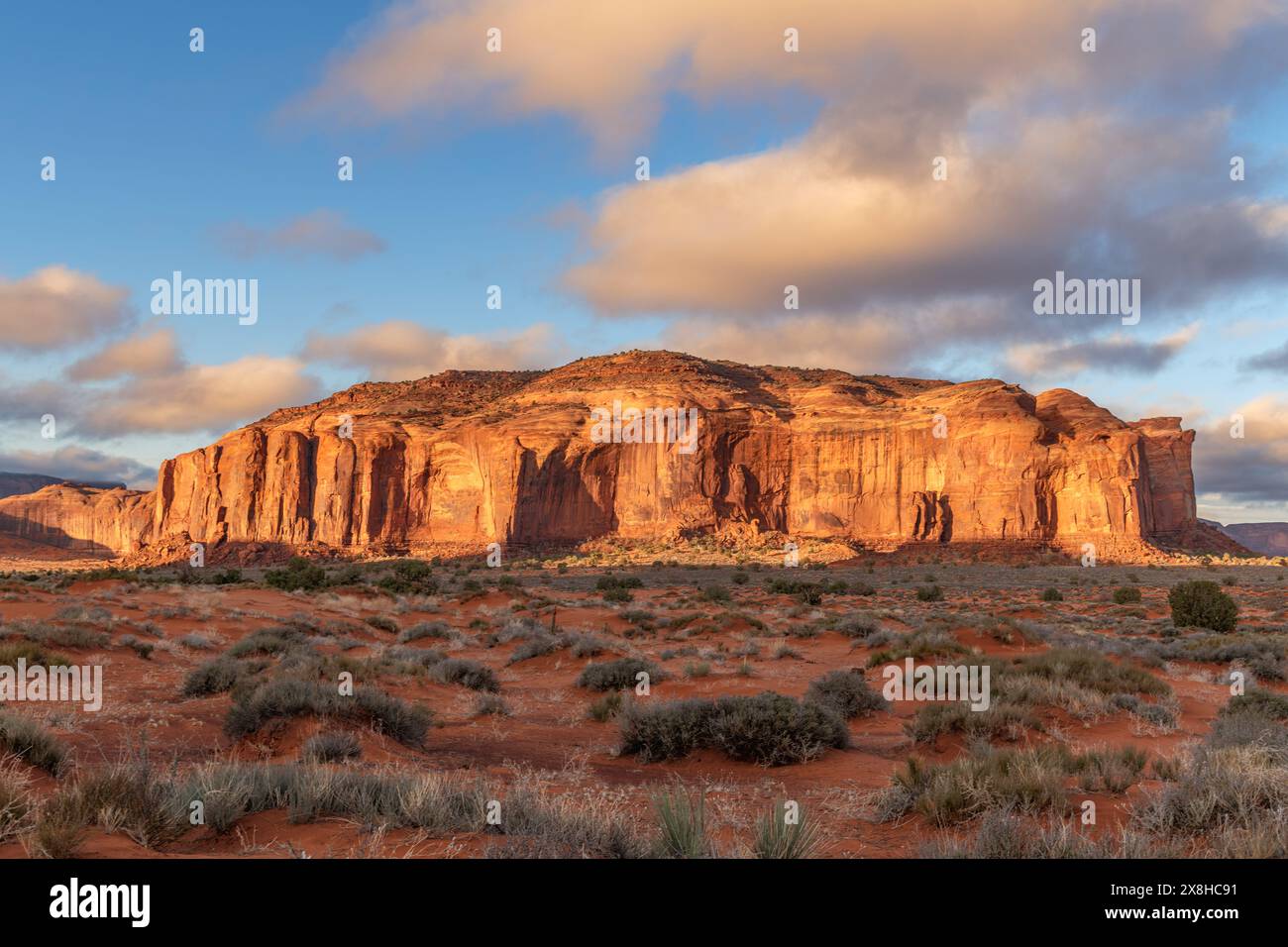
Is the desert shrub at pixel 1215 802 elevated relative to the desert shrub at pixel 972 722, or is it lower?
elevated

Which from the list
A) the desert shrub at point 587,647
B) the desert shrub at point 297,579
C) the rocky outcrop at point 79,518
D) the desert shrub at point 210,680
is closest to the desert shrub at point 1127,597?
the desert shrub at point 587,647

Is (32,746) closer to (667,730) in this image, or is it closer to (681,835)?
(681,835)

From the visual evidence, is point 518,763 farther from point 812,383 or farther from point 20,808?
point 812,383

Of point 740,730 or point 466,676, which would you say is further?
point 466,676

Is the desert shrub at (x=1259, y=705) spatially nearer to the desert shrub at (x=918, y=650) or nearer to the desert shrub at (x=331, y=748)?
the desert shrub at (x=918, y=650)

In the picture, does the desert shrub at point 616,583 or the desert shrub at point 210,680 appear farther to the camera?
the desert shrub at point 616,583

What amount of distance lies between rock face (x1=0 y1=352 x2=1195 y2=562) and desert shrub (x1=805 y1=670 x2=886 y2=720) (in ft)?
243

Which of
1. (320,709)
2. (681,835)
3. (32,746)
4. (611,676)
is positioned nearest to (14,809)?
(32,746)

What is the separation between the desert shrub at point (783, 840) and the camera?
4.38 meters

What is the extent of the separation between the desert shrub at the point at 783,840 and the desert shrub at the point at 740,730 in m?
4.09

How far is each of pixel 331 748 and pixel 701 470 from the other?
84625mm

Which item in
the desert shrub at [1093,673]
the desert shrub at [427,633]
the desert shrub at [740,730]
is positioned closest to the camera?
the desert shrub at [740,730]

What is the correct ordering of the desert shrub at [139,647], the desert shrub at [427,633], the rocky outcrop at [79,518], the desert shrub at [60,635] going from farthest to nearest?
the rocky outcrop at [79,518] → the desert shrub at [427,633] → the desert shrub at [139,647] → the desert shrub at [60,635]

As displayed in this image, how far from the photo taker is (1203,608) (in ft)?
83.1
